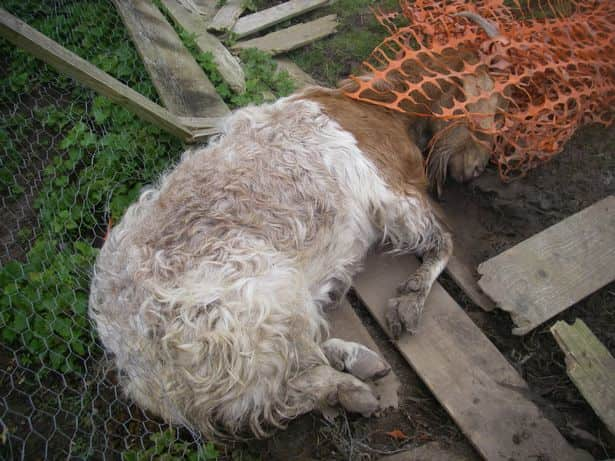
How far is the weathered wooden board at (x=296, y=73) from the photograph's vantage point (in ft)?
14.4

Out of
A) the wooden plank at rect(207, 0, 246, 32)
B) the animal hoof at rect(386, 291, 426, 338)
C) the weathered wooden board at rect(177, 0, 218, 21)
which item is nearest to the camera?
the animal hoof at rect(386, 291, 426, 338)

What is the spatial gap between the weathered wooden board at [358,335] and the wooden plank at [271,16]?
11.0 feet

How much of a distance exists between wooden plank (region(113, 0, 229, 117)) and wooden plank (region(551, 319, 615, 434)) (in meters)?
2.79

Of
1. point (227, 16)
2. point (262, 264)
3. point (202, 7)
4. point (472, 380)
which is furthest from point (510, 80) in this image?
point (202, 7)

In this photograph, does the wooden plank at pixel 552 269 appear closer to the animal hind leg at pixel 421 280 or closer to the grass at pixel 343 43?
the animal hind leg at pixel 421 280

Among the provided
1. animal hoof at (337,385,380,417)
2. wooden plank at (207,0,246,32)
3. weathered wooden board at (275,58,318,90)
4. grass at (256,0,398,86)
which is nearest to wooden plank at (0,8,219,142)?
weathered wooden board at (275,58,318,90)

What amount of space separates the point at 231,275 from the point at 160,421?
0.86m

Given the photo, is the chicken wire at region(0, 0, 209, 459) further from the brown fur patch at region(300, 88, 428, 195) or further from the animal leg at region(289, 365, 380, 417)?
the brown fur patch at region(300, 88, 428, 195)

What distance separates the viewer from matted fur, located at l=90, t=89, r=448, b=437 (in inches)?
85.0

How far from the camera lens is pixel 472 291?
9.69 feet

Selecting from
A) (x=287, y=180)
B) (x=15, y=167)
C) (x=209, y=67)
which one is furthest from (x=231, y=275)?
(x=209, y=67)

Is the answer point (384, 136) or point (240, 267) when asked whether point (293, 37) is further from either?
point (240, 267)

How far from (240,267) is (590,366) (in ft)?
6.16

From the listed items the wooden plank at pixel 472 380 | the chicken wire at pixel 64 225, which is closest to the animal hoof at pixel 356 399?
the wooden plank at pixel 472 380
